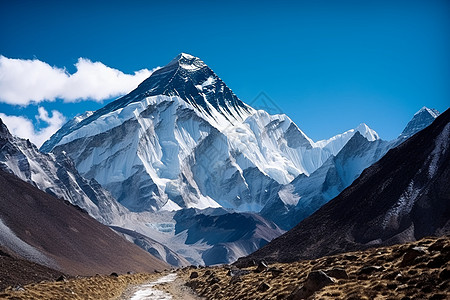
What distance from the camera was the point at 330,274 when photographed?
2892 cm

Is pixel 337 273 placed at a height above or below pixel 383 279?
above

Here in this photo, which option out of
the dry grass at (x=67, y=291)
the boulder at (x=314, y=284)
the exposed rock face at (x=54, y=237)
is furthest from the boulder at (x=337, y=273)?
the exposed rock face at (x=54, y=237)

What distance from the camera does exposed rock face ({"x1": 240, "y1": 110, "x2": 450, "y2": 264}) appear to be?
3743 inches

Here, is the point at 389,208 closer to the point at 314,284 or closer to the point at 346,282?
the point at 346,282

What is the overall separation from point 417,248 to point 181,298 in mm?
24769

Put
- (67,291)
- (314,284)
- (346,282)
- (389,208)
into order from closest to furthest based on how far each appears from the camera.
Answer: (346,282) → (314,284) → (67,291) → (389,208)

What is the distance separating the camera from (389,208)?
103m

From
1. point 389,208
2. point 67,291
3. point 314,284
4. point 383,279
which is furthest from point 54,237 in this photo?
point 383,279

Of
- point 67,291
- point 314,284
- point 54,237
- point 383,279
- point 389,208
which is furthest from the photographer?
point 54,237

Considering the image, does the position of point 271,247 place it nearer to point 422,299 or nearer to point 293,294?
point 293,294

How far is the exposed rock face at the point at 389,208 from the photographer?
95062mm

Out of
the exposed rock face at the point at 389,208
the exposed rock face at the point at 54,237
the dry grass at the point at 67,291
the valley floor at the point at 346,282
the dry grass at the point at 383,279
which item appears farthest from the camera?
the exposed rock face at the point at 54,237

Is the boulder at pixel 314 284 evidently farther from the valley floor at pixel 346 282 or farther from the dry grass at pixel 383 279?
the dry grass at pixel 383 279

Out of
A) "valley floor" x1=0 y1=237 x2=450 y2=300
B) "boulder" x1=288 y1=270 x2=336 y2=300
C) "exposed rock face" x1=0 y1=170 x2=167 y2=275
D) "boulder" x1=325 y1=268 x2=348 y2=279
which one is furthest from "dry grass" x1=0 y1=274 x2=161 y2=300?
"exposed rock face" x1=0 y1=170 x2=167 y2=275
